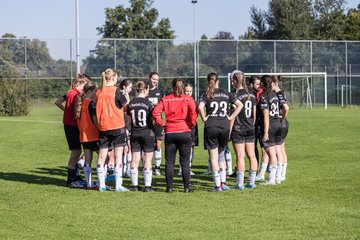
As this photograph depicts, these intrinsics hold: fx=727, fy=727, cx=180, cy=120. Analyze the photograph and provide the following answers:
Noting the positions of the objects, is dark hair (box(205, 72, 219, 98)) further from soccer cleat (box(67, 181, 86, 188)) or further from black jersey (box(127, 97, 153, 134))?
soccer cleat (box(67, 181, 86, 188))

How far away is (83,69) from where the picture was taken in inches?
1796

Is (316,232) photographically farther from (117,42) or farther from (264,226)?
(117,42)

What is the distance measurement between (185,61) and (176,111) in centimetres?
3629

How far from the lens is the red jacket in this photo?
12.1m

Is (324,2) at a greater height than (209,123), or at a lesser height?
greater

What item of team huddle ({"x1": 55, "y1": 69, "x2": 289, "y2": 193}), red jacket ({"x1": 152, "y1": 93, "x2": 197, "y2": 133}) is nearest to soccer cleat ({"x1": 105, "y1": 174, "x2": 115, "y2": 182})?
team huddle ({"x1": 55, "y1": 69, "x2": 289, "y2": 193})

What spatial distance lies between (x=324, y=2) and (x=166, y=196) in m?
70.1

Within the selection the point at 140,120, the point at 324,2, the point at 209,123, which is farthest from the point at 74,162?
the point at 324,2

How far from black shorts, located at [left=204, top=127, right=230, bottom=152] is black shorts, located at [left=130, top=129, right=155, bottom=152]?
944mm

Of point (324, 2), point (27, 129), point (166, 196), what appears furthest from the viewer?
point (324, 2)

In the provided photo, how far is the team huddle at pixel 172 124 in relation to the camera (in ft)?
39.9

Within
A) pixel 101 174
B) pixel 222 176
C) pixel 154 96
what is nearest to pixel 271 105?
pixel 222 176

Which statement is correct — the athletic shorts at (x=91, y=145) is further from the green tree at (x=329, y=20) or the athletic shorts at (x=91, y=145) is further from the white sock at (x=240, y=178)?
the green tree at (x=329, y=20)

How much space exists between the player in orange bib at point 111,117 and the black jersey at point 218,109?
56.5 inches
